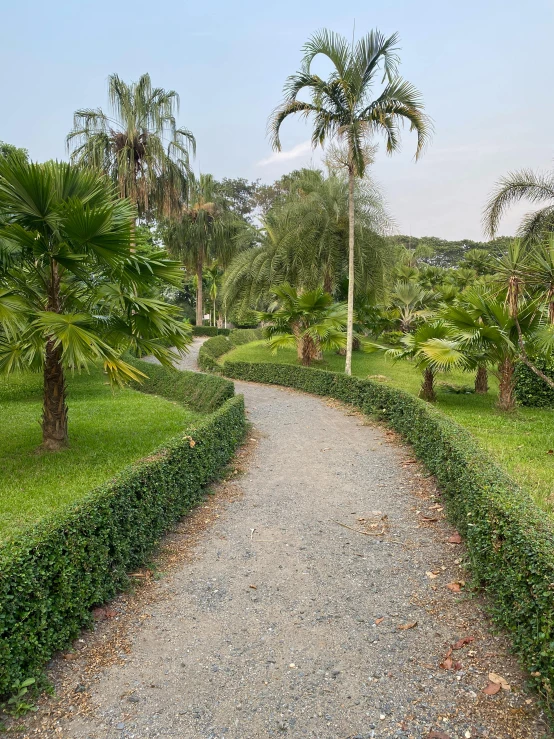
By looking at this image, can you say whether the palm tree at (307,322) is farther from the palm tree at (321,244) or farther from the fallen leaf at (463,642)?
the fallen leaf at (463,642)

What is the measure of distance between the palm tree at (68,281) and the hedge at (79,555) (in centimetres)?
172

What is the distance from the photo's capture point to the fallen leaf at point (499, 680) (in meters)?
3.01

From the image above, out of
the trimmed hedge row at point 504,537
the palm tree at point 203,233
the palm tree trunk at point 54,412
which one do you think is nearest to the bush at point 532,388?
the trimmed hedge row at point 504,537

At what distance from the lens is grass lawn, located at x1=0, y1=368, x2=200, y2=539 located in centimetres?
608

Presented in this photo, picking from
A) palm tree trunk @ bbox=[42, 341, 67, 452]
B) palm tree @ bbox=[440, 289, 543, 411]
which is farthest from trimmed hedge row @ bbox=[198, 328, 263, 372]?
palm tree trunk @ bbox=[42, 341, 67, 452]

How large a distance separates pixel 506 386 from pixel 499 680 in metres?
8.47

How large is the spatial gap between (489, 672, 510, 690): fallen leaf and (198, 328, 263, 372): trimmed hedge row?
16882 millimetres

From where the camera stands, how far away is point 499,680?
3064 mm

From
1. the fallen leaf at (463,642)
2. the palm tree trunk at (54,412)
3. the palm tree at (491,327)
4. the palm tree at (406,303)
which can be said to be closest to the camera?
the fallen leaf at (463,642)

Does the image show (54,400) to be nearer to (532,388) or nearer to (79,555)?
(79,555)

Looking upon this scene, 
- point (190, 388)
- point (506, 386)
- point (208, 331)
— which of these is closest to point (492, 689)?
point (506, 386)

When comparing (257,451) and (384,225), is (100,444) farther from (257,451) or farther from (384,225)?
(384,225)

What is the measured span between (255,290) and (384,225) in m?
5.59

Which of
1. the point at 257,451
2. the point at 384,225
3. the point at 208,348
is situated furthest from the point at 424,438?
the point at 208,348
